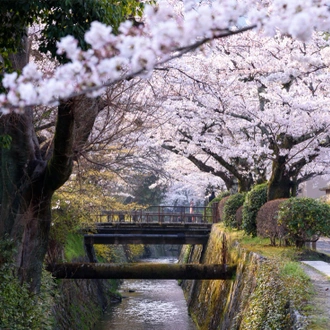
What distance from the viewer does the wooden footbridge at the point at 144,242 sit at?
13.2 metres

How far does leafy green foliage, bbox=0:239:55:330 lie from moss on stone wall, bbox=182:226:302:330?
3.72 m

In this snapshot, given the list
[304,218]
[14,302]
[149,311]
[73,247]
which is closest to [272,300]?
[304,218]

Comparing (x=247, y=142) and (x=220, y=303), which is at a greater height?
(x=247, y=142)

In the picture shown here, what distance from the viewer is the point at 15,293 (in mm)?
8992

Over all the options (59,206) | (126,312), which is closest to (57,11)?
(59,206)

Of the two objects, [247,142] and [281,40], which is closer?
[281,40]

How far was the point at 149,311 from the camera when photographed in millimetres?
21188

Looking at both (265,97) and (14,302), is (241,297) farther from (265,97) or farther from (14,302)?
(265,97)

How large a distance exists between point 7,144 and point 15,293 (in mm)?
2638

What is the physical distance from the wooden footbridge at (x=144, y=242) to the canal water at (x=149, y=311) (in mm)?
2327

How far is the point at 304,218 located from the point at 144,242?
488 inches

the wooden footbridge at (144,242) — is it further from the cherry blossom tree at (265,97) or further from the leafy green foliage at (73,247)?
the cherry blossom tree at (265,97)

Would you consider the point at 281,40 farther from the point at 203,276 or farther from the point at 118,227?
the point at 118,227

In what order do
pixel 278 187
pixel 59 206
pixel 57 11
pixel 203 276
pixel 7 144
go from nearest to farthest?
pixel 57 11 → pixel 7 144 → pixel 203 276 → pixel 59 206 → pixel 278 187
